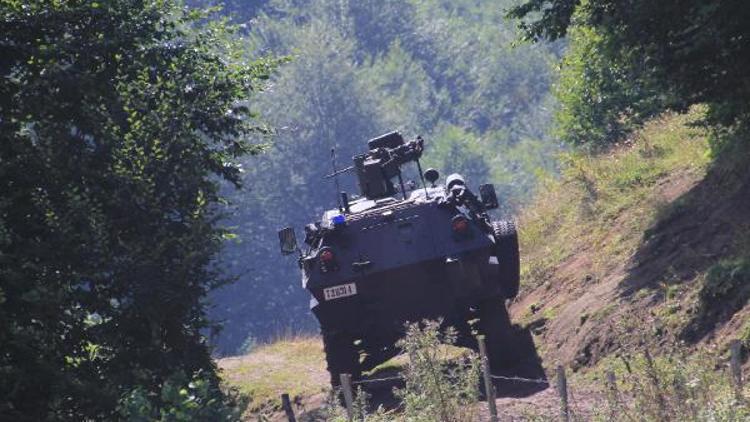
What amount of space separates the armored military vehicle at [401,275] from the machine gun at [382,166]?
181cm

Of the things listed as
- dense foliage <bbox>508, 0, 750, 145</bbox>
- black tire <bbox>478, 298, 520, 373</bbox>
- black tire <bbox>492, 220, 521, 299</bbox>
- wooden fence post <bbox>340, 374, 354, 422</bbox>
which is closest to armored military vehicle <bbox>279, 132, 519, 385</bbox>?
black tire <bbox>478, 298, 520, 373</bbox>

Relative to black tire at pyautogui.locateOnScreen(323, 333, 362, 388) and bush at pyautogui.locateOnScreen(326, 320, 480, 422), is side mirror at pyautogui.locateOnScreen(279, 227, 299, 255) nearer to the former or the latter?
black tire at pyautogui.locateOnScreen(323, 333, 362, 388)

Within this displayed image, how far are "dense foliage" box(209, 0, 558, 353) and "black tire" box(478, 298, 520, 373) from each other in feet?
120

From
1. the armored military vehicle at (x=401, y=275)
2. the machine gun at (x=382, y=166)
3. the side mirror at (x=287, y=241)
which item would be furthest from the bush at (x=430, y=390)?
the machine gun at (x=382, y=166)

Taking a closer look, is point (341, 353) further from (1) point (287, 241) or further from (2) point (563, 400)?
(2) point (563, 400)

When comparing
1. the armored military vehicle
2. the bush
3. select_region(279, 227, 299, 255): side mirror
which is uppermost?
select_region(279, 227, 299, 255): side mirror

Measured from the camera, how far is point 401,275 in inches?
683

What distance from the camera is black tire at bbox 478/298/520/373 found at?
17484mm

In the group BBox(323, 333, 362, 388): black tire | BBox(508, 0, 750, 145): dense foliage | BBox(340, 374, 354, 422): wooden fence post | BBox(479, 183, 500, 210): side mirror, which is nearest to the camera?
BBox(340, 374, 354, 422): wooden fence post

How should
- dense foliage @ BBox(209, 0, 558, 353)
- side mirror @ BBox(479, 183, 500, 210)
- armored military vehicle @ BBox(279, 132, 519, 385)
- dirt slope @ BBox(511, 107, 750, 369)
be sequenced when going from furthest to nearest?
dense foliage @ BBox(209, 0, 558, 353)
side mirror @ BBox(479, 183, 500, 210)
armored military vehicle @ BBox(279, 132, 519, 385)
dirt slope @ BBox(511, 107, 750, 369)

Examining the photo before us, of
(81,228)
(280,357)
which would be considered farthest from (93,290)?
(280,357)

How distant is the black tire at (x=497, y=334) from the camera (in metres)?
17.5

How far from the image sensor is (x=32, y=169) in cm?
1552

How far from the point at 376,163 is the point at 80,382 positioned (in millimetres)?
6603
